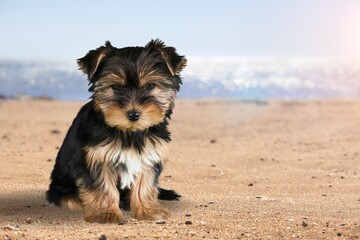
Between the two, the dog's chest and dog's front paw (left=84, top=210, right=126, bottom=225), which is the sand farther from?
the dog's chest

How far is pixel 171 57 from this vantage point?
7.53 meters

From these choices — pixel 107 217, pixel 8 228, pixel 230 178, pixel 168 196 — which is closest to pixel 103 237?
pixel 107 217

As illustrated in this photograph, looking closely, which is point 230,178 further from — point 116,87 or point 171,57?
point 116,87

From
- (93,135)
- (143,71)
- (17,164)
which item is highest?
(143,71)

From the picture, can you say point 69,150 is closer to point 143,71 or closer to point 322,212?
point 143,71

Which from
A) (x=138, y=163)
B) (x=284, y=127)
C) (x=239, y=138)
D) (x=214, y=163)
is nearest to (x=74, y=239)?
(x=138, y=163)

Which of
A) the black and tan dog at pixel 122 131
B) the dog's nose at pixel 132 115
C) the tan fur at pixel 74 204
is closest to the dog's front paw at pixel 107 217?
the black and tan dog at pixel 122 131

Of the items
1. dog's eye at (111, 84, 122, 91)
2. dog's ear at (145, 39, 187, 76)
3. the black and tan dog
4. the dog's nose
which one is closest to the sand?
the black and tan dog

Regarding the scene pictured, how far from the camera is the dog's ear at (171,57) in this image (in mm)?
7453

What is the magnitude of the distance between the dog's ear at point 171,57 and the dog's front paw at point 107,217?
1.55m

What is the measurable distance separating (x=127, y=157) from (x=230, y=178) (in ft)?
13.5

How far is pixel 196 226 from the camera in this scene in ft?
23.9

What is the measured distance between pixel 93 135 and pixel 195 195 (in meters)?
2.54

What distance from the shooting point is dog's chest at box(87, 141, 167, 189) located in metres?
7.41
